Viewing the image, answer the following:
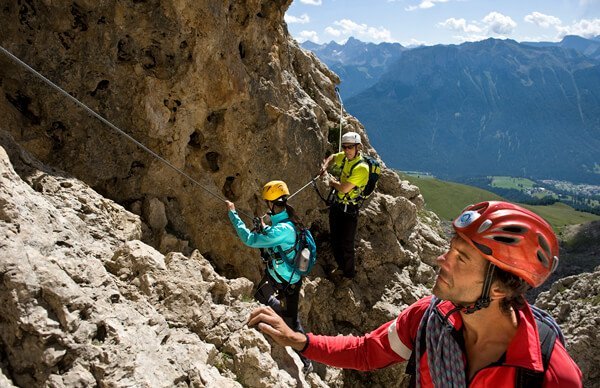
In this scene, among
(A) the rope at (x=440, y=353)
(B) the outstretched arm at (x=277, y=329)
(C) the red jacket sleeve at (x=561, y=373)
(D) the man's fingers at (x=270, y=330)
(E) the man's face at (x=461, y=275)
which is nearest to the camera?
(C) the red jacket sleeve at (x=561, y=373)

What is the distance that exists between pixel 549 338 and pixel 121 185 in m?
11.1

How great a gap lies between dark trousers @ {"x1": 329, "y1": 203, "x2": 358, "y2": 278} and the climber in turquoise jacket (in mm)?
5412

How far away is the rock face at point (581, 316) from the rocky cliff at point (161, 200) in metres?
11.5

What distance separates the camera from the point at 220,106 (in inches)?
572

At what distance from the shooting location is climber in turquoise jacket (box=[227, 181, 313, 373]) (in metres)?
10.0

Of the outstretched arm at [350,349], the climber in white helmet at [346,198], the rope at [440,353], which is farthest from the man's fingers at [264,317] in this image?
the climber in white helmet at [346,198]

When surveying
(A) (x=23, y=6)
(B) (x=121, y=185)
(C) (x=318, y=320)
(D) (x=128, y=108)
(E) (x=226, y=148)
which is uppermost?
(A) (x=23, y=6)

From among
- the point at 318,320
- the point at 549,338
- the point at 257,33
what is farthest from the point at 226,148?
the point at 549,338

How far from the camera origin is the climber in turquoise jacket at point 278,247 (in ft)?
32.9

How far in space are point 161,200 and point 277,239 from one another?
4890 millimetres

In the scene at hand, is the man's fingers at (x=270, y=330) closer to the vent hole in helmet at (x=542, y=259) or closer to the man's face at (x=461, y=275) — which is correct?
the man's face at (x=461, y=275)

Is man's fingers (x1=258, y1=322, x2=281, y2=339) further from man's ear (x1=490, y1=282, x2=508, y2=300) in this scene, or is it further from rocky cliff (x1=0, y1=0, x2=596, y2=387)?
man's ear (x1=490, y1=282, x2=508, y2=300)

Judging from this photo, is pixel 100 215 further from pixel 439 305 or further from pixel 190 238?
pixel 439 305

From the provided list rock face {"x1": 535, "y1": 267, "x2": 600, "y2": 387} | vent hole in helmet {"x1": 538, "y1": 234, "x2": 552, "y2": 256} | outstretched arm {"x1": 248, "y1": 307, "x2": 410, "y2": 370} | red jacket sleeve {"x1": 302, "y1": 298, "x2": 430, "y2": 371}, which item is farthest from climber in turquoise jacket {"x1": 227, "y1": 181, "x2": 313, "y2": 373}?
rock face {"x1": 535, "y1": 267, "x2": 600, "y2": 387}
